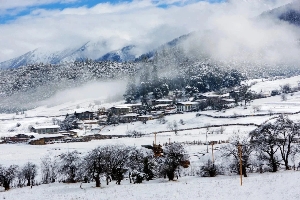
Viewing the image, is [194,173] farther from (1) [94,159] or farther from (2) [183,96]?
(2) [183,96]

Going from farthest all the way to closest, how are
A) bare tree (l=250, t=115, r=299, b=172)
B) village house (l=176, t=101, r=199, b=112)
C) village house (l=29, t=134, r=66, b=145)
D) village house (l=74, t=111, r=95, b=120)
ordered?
village house (l=74, t=111, r=95, b=120) → village house (l=176, t=101, r=199, b=112) → village house (l=29, t=134, r=66, b=145) → bare tree (l=250, t=115, r=299, b=172)

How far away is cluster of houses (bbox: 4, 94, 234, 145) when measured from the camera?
10544cm

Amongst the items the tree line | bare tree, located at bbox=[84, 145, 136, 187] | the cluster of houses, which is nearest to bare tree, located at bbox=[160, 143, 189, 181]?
the tree line

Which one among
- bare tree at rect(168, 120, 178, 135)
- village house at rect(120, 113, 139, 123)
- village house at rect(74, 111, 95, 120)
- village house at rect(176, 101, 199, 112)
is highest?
village house at rect(176, 101, 199, 112)

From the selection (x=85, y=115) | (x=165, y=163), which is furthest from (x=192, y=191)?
(x=85, y=115)

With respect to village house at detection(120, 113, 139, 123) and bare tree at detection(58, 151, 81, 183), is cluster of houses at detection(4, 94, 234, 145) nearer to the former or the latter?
village house at detection(120, 113, 139, 123)

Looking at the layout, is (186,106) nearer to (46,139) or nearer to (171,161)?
(46,139)

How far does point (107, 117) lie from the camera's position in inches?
5369

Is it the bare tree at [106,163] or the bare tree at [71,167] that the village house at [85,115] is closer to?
the bare tree at [71,167]

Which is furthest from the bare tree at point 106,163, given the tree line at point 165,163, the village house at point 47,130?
the village house at point 47,130

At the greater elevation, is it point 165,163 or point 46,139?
point 165,163

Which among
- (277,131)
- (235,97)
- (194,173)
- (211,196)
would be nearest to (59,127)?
(235,97)

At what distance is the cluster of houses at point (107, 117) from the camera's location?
105 m

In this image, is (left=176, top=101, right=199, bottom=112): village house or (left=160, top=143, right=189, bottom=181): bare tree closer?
(left=160, top=143, right=189, bottom=181): bare tree
